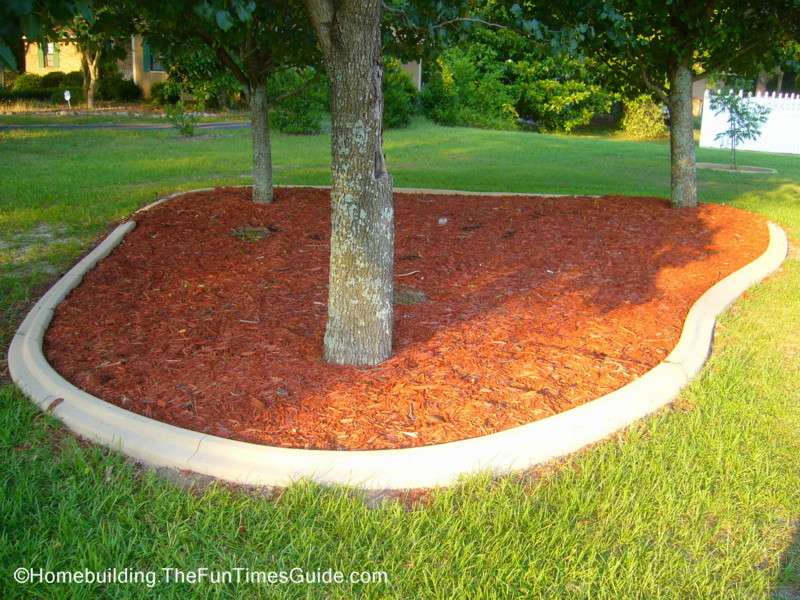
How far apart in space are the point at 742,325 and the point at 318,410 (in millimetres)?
3499

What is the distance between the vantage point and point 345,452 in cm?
346

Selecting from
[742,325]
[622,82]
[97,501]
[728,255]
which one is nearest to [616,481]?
[97,501]

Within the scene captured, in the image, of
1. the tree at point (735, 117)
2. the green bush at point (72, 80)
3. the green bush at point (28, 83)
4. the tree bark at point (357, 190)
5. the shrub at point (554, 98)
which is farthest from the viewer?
the green bush at point (72, 80)

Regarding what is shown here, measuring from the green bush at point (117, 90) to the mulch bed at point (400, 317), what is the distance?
30911 mm

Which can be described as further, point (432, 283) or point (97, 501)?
point (432, 283)

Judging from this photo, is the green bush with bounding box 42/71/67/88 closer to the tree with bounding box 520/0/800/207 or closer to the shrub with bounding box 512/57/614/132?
the shrub with bounding box 512/57/614/132

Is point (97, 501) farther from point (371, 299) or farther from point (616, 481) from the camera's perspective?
point (616, 481)

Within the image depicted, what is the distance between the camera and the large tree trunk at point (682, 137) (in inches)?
365

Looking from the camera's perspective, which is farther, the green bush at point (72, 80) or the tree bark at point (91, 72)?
the green bush at point (72, 80)

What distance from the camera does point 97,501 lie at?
10.3 feet

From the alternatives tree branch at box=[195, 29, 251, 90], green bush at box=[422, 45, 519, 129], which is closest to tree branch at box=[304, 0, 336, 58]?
tree branch at box=[195, 29, 251, 90]

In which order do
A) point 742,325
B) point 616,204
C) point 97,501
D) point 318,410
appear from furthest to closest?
point 616,204, point 742,325, point 318,410, point 97,501

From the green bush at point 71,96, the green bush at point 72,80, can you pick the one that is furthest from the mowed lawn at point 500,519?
the green bush at point 72,80

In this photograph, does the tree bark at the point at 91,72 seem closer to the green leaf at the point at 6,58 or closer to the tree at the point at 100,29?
the tree at the point at 100,29
